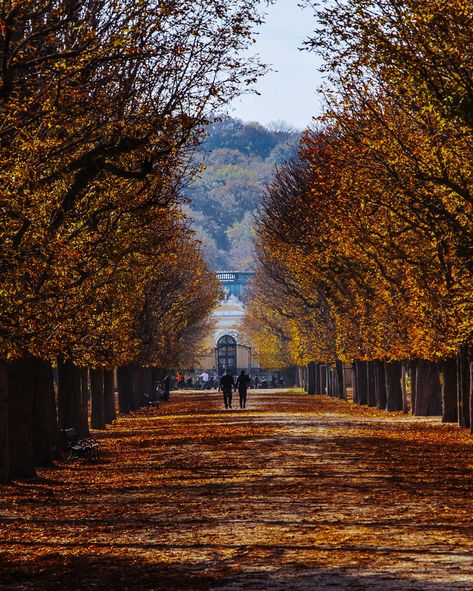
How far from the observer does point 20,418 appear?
81.3ft

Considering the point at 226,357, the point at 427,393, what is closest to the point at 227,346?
the point at 226,357

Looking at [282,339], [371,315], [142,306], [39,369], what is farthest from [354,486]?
[282,339]

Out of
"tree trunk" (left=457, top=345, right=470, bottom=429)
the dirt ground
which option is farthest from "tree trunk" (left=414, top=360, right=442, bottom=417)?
the dirt ground

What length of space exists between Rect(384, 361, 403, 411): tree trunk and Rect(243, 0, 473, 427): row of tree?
0.18ft

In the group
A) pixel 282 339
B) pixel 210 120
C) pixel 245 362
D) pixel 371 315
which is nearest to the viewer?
pixel 210 120

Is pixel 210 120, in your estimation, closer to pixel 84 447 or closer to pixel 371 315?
pixel 84 447

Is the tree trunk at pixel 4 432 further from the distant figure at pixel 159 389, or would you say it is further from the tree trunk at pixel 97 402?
the distant figure at pixel 159 389

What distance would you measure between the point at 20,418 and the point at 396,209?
10666 mm

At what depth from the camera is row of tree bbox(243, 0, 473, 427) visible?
22.0m

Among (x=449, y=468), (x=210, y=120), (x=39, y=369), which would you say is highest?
(x=210, y=120)

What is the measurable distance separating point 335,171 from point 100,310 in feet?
23.1

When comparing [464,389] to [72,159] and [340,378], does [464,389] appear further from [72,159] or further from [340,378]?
[340,378]

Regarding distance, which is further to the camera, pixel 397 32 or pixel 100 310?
pixel 100 310

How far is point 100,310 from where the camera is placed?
34031mm
